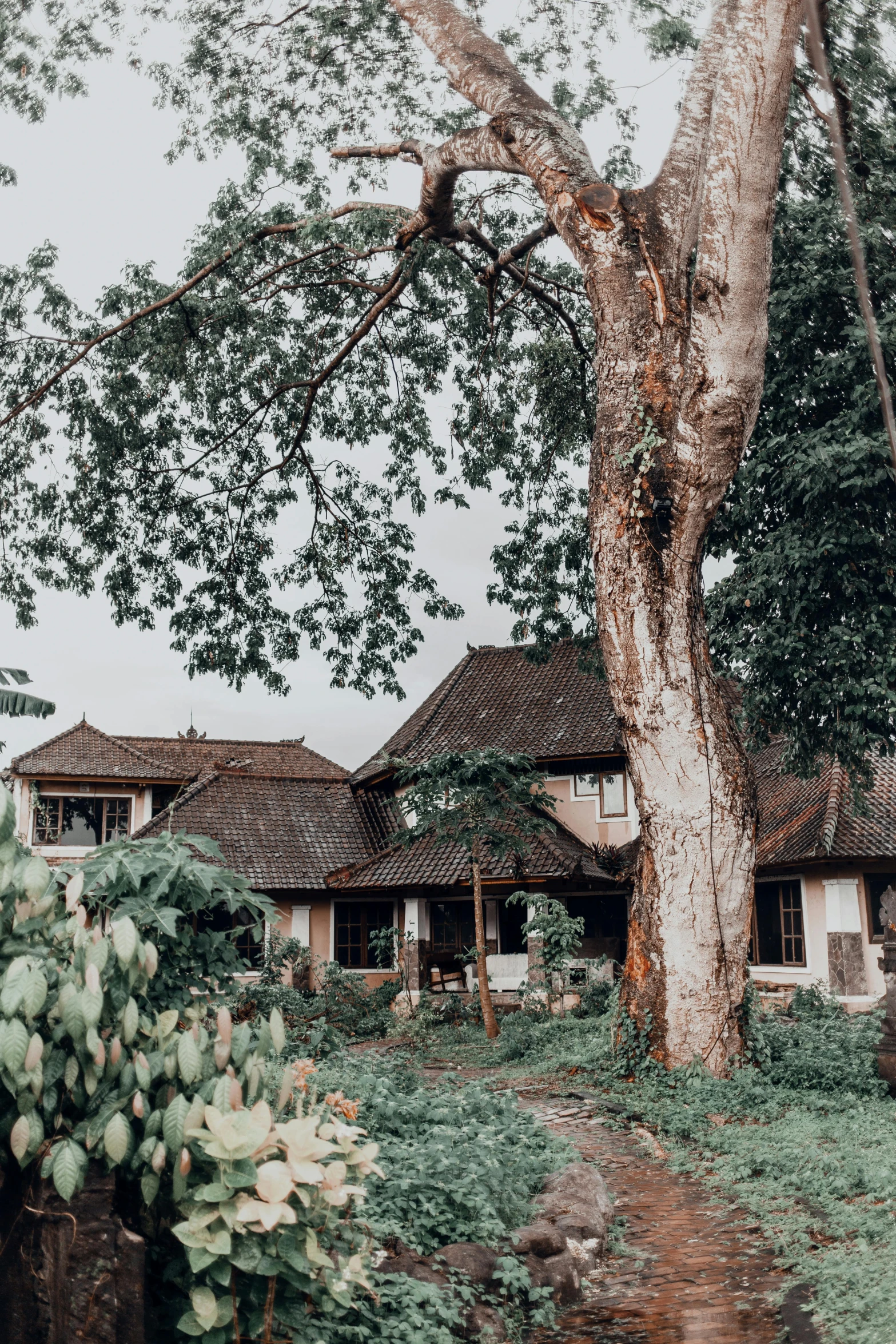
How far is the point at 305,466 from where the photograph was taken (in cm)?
1560

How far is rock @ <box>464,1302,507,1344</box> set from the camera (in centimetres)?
428

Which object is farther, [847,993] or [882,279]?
[847,993]

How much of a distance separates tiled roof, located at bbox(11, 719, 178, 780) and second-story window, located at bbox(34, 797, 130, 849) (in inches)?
33.8

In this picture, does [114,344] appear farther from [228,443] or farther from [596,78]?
[596,78]

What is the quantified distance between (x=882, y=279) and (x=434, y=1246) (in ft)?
33.0

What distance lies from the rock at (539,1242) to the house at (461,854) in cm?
1067

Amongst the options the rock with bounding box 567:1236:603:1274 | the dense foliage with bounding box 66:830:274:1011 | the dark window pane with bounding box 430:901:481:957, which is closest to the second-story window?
the dark window pane with bounding box 430:901:481:957

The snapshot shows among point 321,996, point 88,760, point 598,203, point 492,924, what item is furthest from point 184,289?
point 88,760

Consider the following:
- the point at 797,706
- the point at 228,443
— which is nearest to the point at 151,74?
the point at 228,443

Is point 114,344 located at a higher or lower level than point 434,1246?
higher

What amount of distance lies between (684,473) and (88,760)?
21.1 meters

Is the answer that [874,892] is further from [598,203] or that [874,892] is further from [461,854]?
[598,203]

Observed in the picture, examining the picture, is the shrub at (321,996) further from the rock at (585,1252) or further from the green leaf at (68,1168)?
the green leaf at (68,1168)

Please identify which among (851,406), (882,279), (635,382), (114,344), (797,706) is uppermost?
(114,344)
